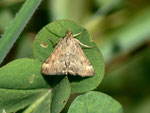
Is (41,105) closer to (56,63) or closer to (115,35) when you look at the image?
(56,63)

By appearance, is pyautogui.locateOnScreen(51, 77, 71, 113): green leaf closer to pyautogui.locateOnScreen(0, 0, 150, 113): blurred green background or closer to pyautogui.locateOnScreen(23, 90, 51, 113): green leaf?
pyautogui.locateOnScreen(23, 90, 51, 113): green leaf

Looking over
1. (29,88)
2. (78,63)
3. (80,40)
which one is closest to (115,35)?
(78,63)

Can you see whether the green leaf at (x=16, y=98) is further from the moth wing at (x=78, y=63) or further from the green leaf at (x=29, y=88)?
the moth wing at (x=78, y=63)

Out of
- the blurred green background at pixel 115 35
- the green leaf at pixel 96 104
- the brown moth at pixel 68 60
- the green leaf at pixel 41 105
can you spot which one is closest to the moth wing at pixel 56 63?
the brown moth at pixel 68 60

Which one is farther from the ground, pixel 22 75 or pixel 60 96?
pixel 22 75

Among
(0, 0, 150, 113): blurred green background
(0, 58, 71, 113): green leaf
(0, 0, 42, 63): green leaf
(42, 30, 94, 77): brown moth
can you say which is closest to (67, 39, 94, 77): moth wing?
(42, 30, 94, 77): brown moth

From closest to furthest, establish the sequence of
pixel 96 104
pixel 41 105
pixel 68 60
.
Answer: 1. pixel 96 104
2. pixel 41 105
3. pixel 68 60
